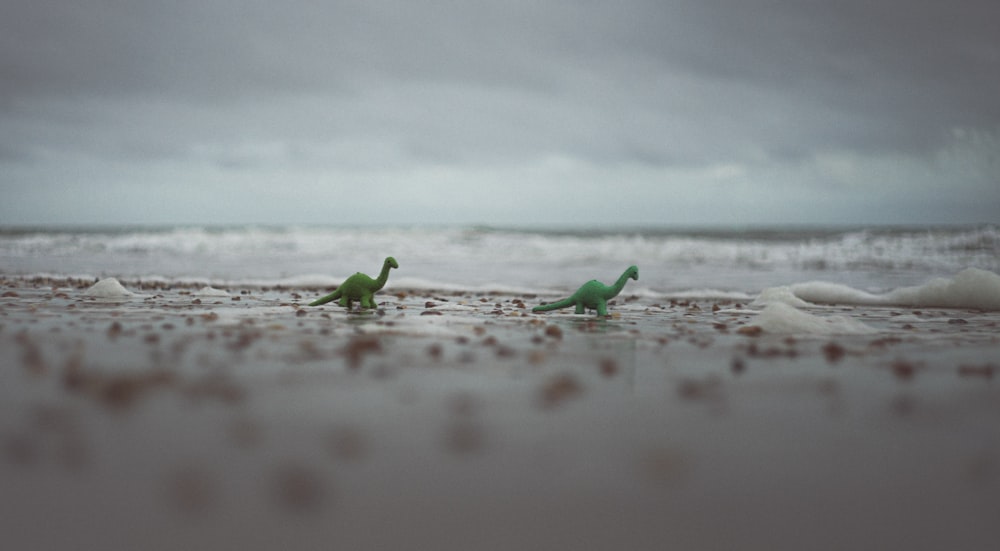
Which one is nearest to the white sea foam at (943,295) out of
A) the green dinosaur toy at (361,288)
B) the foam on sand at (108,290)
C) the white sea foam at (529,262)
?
the white sea foam at (529,262)

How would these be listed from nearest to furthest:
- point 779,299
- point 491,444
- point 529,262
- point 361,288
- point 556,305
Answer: point 491,444
point 556,305
point 361,288
point 779,299
point 529,262

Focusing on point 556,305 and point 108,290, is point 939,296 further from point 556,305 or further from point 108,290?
point 108,290

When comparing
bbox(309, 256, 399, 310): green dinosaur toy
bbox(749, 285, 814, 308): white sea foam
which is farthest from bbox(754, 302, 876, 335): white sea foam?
bbox(309, 256, 399, 310): green dinosaur toy

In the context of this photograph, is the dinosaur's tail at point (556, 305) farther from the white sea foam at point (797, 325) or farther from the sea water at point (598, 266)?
the sea water at point (598, 266)

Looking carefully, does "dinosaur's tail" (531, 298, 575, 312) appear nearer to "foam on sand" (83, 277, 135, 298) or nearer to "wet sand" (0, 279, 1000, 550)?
"wet sand" (0, 279, 1000, 550)

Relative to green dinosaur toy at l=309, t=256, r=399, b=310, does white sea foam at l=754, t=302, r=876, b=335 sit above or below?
below

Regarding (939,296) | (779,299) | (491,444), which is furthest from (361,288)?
(939,296)
